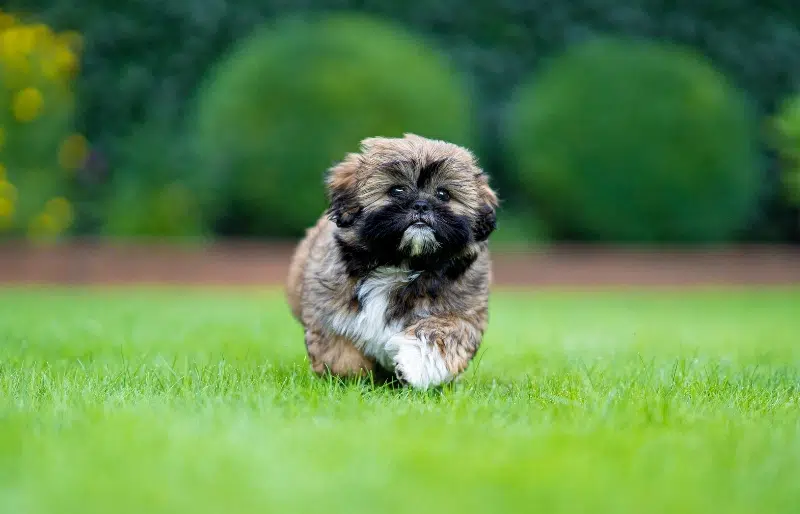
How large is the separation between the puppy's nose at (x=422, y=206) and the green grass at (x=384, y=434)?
699mm

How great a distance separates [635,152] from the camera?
42.7ft

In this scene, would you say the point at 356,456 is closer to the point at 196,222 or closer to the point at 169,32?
the point at 196,222

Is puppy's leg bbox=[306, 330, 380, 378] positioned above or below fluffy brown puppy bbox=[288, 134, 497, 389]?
below

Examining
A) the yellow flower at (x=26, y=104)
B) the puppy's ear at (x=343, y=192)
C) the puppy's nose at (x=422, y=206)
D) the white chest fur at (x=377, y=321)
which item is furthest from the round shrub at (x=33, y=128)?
the puppy's nose at (x=422, y=206)

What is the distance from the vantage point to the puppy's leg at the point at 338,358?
4.13 meters

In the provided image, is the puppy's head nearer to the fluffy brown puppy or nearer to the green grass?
the fluffy brown puppy

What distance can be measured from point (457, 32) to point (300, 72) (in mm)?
3917

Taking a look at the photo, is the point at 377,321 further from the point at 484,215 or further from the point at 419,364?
the point at 484,215

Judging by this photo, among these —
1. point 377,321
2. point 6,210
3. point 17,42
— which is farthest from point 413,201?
point 17,42

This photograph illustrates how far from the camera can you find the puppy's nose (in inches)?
155

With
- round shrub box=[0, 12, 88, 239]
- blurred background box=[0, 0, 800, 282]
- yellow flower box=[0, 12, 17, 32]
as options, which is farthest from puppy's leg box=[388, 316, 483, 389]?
yellow flower box=[0, 12, 17, 32]

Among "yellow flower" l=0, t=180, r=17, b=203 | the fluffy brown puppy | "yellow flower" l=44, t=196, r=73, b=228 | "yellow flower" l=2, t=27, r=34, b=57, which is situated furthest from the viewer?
"yellow flower" l=44, t=196, r=73, b=228

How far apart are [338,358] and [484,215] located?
833 mm

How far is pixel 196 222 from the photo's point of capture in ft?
42.2
